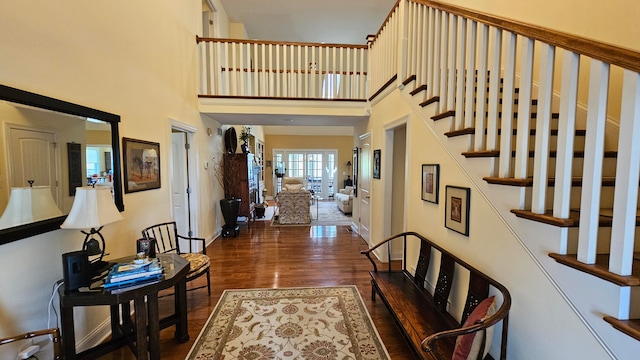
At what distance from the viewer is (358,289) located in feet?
10.2

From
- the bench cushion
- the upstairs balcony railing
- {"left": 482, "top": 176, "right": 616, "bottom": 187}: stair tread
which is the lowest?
the bench cushion

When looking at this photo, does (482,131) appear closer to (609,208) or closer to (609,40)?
(609,208)

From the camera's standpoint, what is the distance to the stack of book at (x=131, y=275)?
5.47 feet

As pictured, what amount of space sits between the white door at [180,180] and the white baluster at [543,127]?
4336 mm

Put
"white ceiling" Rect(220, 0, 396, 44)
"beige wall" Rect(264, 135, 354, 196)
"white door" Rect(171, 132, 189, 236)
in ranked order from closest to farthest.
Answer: "white door" Rect(171, 132, 189, 236)
"white ceiling" Rect(220, 0, 396, 44)
"beige wall" Rect(264, 135, 354, 196)

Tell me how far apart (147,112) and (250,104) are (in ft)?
6.28

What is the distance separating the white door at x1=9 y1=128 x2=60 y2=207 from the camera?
4.97 feet

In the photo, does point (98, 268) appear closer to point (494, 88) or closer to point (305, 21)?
point (494, 88)

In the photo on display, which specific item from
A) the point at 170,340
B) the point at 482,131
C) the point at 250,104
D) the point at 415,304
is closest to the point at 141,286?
the point at 170,340

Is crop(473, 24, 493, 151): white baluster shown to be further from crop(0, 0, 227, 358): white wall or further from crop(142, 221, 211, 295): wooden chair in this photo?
crop(0, 0, 227, 358): white wall

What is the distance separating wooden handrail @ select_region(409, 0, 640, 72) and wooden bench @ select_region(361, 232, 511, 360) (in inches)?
47.6

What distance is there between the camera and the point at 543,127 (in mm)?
1347

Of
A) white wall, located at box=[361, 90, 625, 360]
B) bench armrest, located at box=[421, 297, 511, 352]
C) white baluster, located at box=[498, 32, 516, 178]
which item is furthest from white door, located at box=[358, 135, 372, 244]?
bench armrest, located at box=[421, 297, 511, 352]

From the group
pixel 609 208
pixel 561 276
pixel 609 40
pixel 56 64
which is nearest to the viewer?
pixel 561 276
